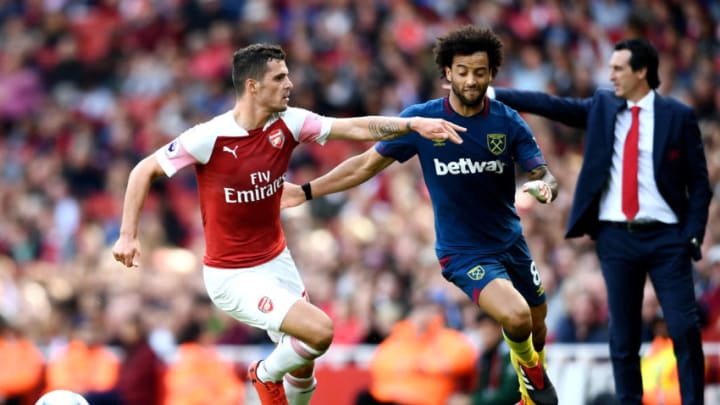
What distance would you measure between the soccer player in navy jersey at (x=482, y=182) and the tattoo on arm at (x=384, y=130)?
367 millimetres

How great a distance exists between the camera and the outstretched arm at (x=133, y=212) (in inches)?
317

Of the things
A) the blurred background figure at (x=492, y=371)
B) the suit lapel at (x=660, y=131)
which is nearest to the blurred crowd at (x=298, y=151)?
the blurred background figure at (x=492, y=371)

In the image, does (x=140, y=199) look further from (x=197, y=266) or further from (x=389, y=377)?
(x=197, y=266)

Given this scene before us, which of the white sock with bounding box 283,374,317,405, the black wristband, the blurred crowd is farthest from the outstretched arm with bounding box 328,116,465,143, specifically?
the blurred crowd

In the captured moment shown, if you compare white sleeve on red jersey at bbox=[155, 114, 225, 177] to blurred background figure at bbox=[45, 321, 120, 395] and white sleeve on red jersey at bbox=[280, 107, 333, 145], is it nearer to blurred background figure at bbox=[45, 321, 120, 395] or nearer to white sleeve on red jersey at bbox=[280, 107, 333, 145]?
white sleeve on red jersey at bbox=[280, 107, 333, 145]

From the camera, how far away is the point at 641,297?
9094mm

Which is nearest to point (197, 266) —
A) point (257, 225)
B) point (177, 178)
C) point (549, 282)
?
point (177, 178)

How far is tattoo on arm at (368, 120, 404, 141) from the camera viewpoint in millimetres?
8250

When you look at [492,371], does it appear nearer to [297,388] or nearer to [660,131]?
[297,388]

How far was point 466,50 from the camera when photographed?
8406 mm

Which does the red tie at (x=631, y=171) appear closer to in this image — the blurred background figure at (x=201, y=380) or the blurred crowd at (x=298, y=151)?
the blurred crowd at (x=298, y=151)

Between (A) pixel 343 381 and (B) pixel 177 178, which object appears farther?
(B) pixel 177 178

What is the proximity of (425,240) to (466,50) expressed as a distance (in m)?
6.15

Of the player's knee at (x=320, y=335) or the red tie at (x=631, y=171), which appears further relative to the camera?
the red tie at (x=631, y=171)
